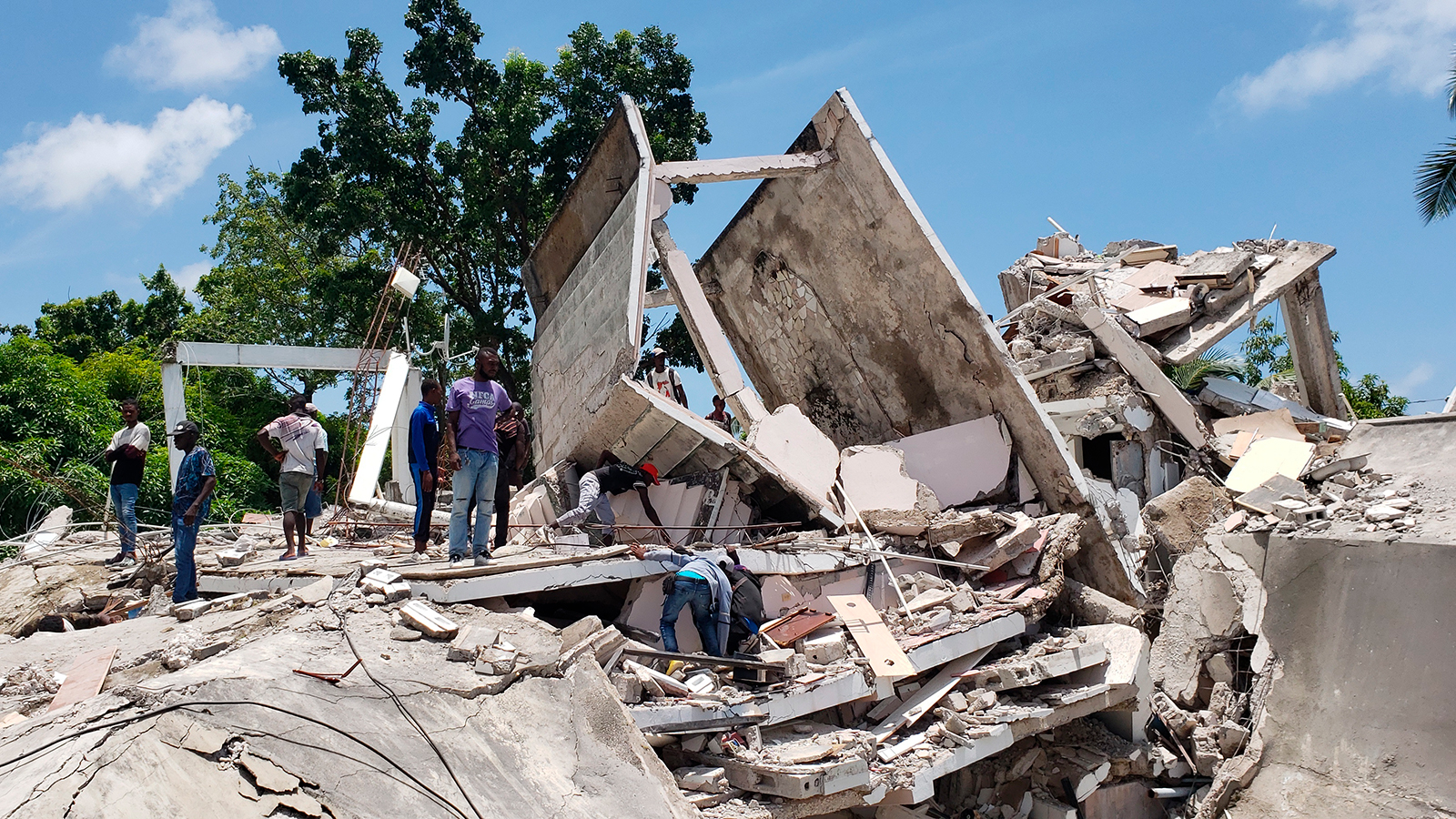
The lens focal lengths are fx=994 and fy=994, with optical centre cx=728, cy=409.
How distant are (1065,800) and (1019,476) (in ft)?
9.38

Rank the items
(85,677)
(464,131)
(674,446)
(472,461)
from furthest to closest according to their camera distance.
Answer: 1. (464,131)
2. (674,446)
3. (472,461)
4. (85,677)

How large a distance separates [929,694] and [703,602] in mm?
1699

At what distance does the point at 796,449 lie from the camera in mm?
8125

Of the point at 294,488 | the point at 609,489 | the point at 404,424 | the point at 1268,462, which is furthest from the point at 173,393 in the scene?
the point at 1268,462

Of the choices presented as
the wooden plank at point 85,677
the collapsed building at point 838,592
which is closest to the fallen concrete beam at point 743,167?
the collapsed building at point 838,592

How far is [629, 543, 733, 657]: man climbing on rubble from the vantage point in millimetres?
5996

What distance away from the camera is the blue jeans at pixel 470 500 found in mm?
6180

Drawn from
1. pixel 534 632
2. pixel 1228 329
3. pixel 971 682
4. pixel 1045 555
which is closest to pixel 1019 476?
pixel 1045 555

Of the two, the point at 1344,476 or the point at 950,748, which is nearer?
the point at 950,748

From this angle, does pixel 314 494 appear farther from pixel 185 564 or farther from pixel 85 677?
pixel 85 677

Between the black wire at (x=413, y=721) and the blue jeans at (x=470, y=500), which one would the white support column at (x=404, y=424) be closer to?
the blue jeans at (x=470, y=500)

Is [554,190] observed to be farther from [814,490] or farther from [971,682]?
[971,682]

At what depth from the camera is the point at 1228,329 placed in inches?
444

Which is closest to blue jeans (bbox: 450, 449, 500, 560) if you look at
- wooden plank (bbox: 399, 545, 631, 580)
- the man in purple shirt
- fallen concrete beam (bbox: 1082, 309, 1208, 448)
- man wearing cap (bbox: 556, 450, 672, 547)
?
the man in purple shirt
